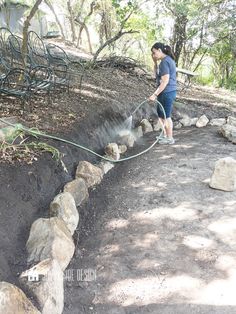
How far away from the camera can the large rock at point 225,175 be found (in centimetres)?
378

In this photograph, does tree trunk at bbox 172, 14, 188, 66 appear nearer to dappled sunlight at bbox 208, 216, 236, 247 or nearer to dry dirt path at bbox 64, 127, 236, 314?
dry dirt path at bbox 64, 127, 236, 314

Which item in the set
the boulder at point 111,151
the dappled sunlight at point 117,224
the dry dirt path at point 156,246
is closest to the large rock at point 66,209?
the dry dirt path at point 156,246

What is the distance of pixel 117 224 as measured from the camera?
133 inches

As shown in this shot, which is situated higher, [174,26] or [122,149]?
[174,26]

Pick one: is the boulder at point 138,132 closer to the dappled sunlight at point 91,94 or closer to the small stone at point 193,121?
the dappled sunlight at point 91,94

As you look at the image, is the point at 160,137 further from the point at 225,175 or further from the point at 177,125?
the point at 225,175

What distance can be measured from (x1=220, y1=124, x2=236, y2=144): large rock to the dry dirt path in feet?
4.17

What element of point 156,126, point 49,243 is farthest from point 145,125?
point 49,243

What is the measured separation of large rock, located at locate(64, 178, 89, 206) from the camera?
3465mm

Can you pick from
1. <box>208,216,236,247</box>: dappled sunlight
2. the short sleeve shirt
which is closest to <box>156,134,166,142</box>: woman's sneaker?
the short sleeve shirt

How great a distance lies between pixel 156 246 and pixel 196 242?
33 cm

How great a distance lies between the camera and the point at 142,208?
11.9 ft

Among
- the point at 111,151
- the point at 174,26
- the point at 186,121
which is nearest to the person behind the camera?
the point at 111,151

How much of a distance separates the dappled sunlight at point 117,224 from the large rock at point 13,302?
129 cm
